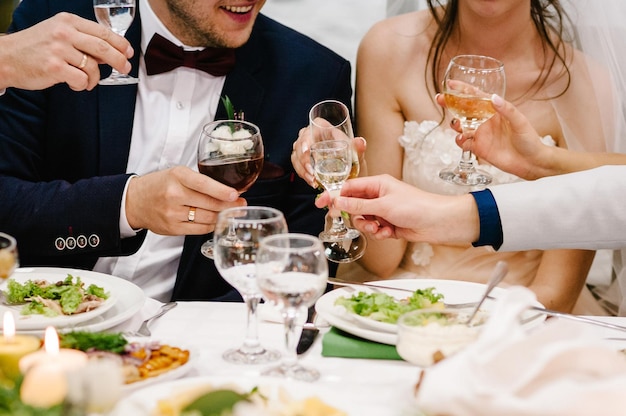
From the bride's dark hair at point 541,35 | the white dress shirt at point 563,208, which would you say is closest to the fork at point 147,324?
the white dress shirt at point 563,208

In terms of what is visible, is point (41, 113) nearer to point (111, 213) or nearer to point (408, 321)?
point (111, 213)

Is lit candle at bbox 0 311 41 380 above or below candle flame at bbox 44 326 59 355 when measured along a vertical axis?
below

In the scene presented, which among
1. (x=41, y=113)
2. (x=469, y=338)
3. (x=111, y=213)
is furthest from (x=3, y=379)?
(x=41, y=113)

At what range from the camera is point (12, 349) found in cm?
132

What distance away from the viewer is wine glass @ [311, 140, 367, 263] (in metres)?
1.96

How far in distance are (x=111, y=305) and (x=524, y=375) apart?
0.97m

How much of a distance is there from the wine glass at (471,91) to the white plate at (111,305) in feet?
3.27

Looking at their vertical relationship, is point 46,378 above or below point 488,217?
below

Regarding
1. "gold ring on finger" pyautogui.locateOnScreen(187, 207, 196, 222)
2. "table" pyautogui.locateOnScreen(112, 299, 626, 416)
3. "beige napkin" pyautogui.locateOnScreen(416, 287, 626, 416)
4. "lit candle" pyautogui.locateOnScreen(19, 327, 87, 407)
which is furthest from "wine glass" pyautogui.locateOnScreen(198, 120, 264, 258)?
"beige napkin" pyautogui.locateOnScreen(416, 287, 626, 416)

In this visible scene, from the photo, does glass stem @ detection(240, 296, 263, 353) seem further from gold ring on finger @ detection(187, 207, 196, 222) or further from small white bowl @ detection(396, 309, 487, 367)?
gold ring on finger @ detection(187, 207, 196, 222)

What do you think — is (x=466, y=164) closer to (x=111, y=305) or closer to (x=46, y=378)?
(x=111, y=305)

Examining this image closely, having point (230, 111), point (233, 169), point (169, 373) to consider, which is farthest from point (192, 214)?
point (169, 373)

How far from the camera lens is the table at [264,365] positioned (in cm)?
139

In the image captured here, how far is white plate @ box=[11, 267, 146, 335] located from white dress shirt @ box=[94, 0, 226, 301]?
0.64 metres
